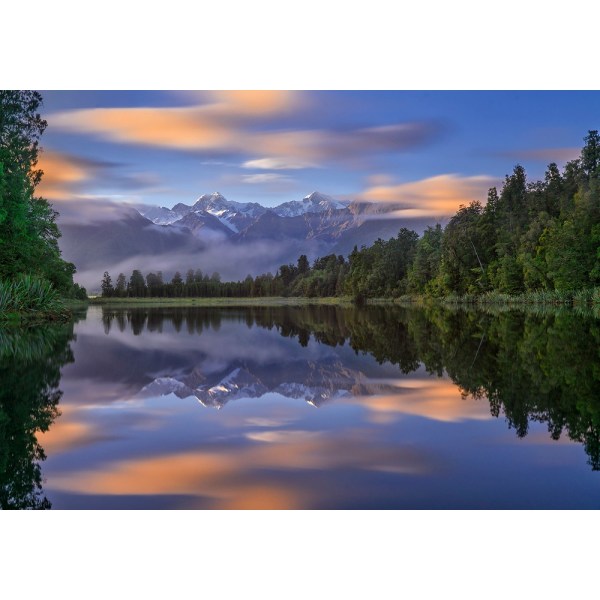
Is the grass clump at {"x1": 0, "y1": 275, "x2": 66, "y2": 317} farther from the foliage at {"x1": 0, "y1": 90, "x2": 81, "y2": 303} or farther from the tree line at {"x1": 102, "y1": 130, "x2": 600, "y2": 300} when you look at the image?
the tree line at {"x1": 102, "y1": 130, "x2": 600, "y2": 300}

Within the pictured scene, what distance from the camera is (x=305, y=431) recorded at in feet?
23.9

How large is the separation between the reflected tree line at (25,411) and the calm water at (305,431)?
1.0 inches

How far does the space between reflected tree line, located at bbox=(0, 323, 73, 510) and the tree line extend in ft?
109

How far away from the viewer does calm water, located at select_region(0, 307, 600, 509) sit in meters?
5.08

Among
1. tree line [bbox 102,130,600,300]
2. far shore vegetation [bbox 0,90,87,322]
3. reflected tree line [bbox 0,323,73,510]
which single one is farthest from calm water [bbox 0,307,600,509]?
tree line [bbox 102,130,600,300]

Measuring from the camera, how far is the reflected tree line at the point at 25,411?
16.9 feet

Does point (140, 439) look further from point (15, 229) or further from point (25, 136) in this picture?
point (25, 136)

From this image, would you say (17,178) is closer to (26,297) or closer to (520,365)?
(26,297)

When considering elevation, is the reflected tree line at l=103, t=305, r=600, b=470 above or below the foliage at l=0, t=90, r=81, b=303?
below

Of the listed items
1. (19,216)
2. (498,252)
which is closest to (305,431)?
(19,216)

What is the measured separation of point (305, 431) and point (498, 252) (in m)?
52.0

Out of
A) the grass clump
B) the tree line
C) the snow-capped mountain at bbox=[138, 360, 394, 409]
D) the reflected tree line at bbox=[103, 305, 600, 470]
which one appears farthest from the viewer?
→ the tree line

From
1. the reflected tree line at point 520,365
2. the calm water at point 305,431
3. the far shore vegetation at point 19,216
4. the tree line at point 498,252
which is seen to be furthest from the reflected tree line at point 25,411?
the tree line at point 498,252

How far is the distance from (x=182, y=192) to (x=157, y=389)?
32487 mm
